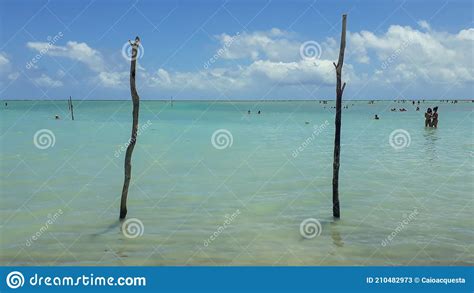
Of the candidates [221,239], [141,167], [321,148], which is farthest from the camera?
[321,148]

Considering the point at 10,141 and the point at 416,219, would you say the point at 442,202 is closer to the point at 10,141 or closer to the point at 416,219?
the point at 416,219

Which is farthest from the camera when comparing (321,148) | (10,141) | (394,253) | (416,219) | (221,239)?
(10,141)

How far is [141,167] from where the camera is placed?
20.5 meters

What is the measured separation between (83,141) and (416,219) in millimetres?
23953

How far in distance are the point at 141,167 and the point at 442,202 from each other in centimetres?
1186

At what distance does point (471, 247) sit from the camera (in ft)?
33.7

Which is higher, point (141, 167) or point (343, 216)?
point (141, 167)

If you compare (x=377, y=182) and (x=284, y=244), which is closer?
(x=284, y=244)

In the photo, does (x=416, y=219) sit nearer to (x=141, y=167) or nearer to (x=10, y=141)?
(x=141, y=167)

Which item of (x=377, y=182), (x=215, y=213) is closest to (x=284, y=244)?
(x=215, y=213)

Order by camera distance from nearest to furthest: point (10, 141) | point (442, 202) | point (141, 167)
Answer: point (442, 202) → point (141, 167) → point (10, 141)

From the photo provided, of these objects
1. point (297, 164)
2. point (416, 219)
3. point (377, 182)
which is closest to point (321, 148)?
point (297, 164)

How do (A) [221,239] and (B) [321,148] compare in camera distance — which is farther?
(B) [321,148]

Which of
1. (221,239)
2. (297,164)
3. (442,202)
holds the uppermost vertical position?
(297,164)
